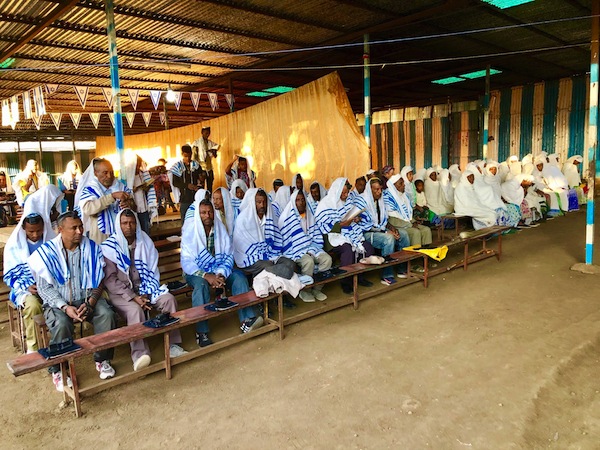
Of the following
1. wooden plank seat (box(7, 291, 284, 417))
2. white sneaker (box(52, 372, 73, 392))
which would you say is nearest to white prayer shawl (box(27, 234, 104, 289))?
wooden plank seat (box(7, 291, 284, 417))

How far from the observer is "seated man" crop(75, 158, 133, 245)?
14.7 ft

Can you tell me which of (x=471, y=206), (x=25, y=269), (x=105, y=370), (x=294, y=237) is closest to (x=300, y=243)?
(x=294, y=237)

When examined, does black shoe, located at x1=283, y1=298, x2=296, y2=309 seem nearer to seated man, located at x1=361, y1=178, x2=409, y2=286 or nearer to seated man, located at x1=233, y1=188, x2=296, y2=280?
seated man, located at x1=233, y1=188, x2=296, y2=280

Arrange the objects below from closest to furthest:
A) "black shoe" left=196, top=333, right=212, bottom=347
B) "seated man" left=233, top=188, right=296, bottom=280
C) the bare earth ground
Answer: the bare earth ground < "black shoe" left=196, top=333, right=212, bottom=347 < "seated man" left=233, top=188, right=296, bottom=280

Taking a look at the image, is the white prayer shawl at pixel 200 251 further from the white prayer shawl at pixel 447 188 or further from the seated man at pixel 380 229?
the white prayer shawl at pixel 447 188

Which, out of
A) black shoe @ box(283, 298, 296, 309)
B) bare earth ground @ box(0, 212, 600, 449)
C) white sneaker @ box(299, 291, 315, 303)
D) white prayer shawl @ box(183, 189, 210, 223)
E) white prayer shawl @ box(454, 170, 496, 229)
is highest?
white prayer shawl @ box(183, 189, 210, 223)

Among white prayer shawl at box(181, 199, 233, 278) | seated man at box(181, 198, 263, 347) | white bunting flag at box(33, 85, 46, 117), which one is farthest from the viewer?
white bunting flag at box(33, 85, 46, 117)

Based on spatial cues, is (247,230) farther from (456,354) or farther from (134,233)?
(456,354)

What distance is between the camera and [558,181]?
11.3 meters

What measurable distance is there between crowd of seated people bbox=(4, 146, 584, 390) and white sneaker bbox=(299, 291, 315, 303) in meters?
0.01

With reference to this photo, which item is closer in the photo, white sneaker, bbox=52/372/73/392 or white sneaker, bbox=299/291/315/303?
white sneaker, bbox=52/372/73/392

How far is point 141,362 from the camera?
11.4 ft

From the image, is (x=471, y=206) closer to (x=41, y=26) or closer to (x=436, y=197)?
(x=436, y=197)

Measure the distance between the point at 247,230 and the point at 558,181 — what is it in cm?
961
